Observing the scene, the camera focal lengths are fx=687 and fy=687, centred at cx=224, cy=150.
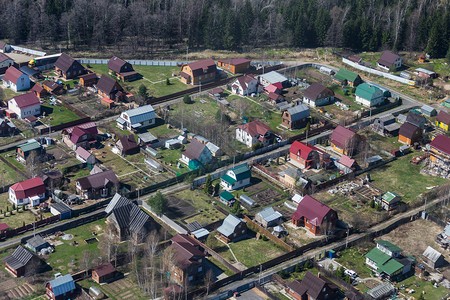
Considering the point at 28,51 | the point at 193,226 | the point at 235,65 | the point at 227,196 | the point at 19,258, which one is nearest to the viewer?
the point at 19,258

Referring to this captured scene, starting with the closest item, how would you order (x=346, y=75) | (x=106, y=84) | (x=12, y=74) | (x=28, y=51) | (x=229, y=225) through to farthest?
(x=229, y=225) → (x=106, y=84) → (x=12, y=74) → (x=346, y=75) → (x=28, y=51)

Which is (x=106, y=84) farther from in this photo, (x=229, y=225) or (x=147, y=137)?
(x=229, y=225)

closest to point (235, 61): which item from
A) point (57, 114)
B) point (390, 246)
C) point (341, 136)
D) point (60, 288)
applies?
point (341, 136)

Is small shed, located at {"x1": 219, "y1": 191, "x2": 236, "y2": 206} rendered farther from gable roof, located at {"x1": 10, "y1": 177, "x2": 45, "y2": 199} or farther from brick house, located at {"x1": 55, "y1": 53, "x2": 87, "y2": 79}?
brick house, located at {"x1": 55, "y1": 53, "x2": 87, "y2": 79}

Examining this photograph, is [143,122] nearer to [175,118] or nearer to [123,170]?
[175,118]

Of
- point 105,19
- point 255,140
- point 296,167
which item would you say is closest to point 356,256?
point 296,167

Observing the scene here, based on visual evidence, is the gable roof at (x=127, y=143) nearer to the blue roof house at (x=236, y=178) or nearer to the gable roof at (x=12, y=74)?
the blue roof house at (x=236, y=178)
